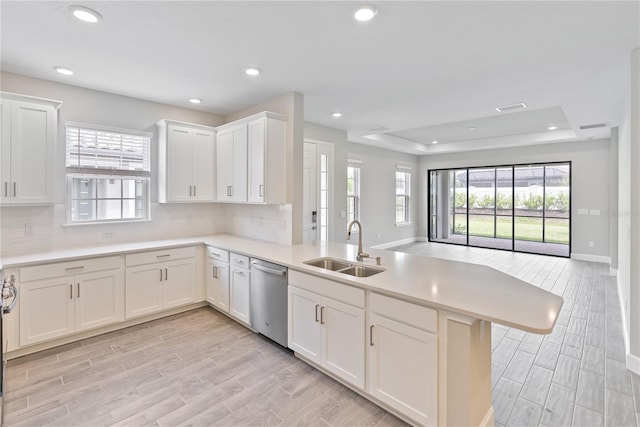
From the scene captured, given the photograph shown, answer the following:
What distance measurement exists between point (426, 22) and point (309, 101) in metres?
2.05

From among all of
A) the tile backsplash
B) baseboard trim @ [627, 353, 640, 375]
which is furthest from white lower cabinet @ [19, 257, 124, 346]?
baseboard trim @ [627, 353, 640, 375]

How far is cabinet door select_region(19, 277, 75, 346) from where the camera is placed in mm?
2824

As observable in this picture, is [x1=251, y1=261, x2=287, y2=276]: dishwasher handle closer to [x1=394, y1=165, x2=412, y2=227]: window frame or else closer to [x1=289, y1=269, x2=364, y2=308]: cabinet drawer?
[x1=289, y1=269, x2=364, y2=308]: cabinet drawer

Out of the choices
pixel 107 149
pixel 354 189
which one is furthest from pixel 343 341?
pixel 354 189

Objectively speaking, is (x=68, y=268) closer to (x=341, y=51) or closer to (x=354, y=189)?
(x=341, y=51)

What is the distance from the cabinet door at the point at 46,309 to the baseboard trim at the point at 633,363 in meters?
5.06

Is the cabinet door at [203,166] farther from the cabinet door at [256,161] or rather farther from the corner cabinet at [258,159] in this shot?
the cabinet door at [256,161]

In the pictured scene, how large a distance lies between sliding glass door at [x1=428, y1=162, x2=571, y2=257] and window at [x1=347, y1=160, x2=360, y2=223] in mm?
3192

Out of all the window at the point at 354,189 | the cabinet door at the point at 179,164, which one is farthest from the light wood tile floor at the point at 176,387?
the window at the point at 354,189

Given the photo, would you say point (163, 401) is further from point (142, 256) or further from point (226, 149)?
point (226, 149)

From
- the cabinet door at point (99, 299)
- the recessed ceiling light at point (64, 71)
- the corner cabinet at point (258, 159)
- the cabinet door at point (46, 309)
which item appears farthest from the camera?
the corner cabinet at point (258, 159)

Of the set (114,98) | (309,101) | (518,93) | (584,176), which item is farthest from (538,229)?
(114,98)

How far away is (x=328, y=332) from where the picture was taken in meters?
2.48

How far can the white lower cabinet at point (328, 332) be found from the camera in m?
2.26
